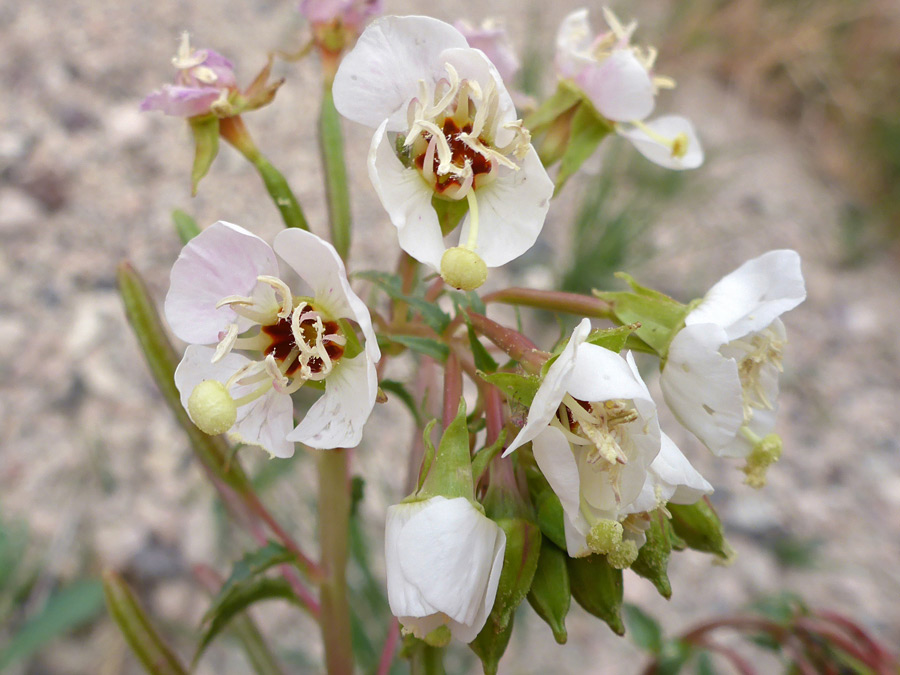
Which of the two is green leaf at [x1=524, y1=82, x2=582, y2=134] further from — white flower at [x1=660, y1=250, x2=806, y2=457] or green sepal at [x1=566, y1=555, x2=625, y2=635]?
green sepal at [x1=566, y1=555, x2=625, y2=635]

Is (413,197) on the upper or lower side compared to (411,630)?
upper

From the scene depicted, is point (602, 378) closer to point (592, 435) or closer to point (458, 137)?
point (592, 435)

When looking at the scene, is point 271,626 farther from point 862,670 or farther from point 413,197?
point 413,197

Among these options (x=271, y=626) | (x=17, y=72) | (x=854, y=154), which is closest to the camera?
(x=271, y=626)

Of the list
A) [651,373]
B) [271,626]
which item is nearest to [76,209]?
[271,626]

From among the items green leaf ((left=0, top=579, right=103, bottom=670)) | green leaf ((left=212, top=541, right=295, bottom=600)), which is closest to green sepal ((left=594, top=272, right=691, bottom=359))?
green leaf ((left=212, top=541, right=295, bottom=600))

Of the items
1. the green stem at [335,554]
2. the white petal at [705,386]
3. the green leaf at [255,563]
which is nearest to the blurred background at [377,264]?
the green stem at [335,554]

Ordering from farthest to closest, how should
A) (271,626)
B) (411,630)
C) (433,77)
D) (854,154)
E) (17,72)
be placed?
(854,154) < (17,72) < (271,626) < (433,77) < (411,630)
